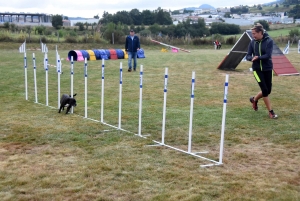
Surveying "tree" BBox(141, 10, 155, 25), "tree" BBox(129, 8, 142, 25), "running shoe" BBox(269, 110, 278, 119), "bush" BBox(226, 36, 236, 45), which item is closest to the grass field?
"running shoe" BBox(269, 110, 278, 119)

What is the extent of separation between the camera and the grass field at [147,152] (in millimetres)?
4020

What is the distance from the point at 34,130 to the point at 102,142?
4.91ft

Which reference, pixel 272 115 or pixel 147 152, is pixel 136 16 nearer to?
pixel 272 115

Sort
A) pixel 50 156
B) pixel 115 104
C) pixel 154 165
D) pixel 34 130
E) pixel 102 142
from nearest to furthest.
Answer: pixel 154 165, pixel 50 156, pixel 102 142, pixel 34 130, pixel 115 104

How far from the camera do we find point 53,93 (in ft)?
35.0

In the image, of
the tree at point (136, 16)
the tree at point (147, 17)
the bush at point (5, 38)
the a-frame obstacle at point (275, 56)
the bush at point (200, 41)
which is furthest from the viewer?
the tree at point (147, 17)

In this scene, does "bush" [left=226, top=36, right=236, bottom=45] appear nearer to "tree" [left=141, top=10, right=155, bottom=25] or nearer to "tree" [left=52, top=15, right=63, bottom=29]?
"tree" [left=141, top=10, right=155, bottom=25]

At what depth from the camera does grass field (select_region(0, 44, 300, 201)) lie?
402 centimetres

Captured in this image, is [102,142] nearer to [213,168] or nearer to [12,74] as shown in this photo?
[213,168]

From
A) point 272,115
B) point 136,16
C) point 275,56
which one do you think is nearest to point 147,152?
point 272,115

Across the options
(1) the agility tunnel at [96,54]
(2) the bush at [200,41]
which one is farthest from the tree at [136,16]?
(1) the agility tunnel at [96,54]

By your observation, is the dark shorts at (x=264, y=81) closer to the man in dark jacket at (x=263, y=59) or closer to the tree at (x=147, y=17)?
the man in dark jacket at (x=263, y=59)

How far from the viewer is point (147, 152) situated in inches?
210

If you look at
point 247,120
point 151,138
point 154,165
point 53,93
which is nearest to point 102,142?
point 151,138
